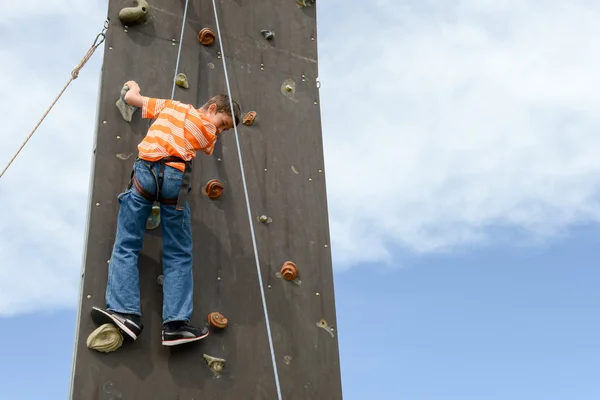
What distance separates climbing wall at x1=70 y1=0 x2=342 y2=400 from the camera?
322 cm

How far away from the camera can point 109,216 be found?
3.38 metres

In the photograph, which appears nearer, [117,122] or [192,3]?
[117,122]

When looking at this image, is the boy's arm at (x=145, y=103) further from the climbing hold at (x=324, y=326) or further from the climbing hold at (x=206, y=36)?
the climbing hold at (x=324, y=326)

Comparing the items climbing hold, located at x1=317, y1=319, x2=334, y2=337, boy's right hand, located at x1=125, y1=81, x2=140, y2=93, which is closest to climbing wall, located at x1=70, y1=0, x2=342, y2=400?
climbing hold, located at x1=317, y1=319, x2=334, y2=337

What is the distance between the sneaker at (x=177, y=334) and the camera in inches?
126

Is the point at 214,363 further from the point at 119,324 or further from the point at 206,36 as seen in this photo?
the point at 206,36

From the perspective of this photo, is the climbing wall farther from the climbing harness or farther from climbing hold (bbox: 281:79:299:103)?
→ the climbing harness

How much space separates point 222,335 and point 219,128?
3.28ft

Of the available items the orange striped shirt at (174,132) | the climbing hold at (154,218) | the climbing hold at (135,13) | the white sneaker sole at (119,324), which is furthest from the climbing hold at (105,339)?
the climbing hold at (135,13)

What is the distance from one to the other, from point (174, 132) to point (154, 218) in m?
0.44

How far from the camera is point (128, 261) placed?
3.20 meters

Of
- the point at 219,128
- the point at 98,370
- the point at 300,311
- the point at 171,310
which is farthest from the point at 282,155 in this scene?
the point at 98,370

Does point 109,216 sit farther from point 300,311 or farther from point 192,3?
point 192,3


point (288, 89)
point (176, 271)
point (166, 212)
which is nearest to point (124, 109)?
point (166, 212)
